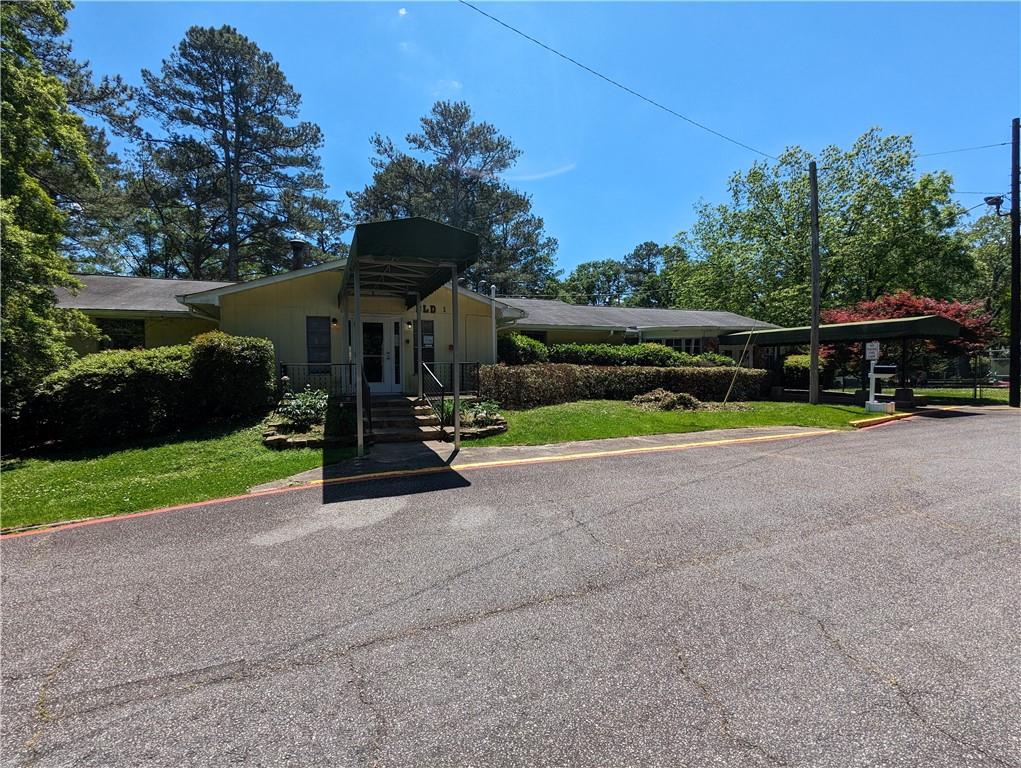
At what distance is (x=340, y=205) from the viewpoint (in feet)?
92.6

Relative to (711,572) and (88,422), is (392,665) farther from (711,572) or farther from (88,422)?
(88,422)

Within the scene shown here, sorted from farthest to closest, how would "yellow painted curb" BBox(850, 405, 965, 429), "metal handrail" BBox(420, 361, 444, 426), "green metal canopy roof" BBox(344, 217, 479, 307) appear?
"yellow painted curb" BBox(850, 405, 965, 429) → "metal handrail" BBox(420, 361, 444, 426) → "green metal canopy roof" BBox(344, 217, 479, 307)

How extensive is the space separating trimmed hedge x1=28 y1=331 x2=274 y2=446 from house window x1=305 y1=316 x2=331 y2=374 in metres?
2.43

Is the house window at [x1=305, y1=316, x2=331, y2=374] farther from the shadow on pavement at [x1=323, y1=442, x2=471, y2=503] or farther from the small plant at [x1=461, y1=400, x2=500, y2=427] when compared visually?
the shadow on pavement at [x1=323, y1=442, x2=471, y2=503]

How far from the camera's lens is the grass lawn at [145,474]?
5.13 metres

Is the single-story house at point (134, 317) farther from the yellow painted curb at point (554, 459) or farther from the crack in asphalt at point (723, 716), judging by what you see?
the crack in asphalt at point (723, 716)

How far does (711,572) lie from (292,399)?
331 inches

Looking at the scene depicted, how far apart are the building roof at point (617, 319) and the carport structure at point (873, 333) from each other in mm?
1907

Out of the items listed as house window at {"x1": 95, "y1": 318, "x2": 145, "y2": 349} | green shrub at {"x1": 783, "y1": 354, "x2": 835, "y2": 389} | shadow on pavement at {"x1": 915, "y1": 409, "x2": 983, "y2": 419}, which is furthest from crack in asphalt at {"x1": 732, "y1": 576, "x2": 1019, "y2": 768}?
green shrub at {"x1": 783, "y1": 354, "x2": 835, "y2": 389}

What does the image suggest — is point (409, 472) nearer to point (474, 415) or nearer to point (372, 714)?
point (474, 415)

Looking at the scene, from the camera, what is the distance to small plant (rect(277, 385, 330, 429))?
8563 mm

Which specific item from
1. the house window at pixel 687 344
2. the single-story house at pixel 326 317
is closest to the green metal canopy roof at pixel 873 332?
the house window at pixel 687 344

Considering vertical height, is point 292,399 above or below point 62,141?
below

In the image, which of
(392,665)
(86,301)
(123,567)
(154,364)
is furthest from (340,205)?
(392,665)
